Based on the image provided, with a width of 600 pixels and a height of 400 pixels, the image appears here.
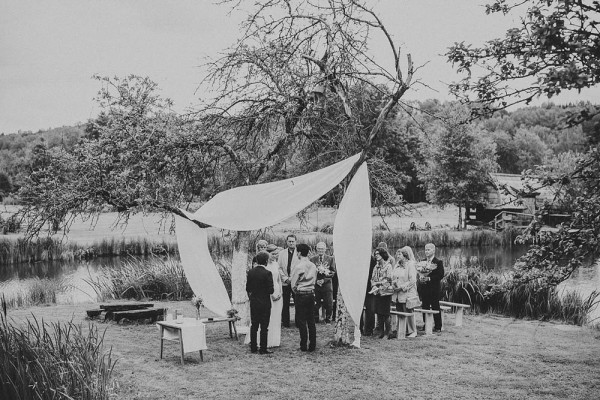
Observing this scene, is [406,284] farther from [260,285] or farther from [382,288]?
[260,285]

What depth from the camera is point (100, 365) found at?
255 inches

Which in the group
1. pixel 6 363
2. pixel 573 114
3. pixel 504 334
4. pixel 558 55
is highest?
pixel 558 55

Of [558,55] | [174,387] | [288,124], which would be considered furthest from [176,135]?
[558,55]

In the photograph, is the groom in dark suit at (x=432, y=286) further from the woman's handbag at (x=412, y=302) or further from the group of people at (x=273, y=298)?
the group of people at (x=273, y=298)

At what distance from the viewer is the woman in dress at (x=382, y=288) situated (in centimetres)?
1033

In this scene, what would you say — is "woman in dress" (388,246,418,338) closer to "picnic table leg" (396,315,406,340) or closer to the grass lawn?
"picnic table leg" (396,315,406,340)

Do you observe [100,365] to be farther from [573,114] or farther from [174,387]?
[573,114]

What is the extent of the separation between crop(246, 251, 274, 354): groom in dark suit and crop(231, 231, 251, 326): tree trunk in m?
2.12

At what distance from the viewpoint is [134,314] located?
11.7 metres

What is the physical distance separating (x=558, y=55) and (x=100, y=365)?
541 centimetres

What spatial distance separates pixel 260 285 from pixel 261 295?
15cm

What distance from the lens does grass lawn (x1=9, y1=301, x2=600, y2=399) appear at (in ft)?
23.1

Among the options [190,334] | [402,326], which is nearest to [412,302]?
[402,326]

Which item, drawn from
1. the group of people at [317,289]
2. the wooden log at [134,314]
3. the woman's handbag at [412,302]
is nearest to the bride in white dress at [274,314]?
the group of people at [317,289]
